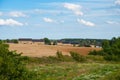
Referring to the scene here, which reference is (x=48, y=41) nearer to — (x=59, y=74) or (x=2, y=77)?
(x=59, y=74)

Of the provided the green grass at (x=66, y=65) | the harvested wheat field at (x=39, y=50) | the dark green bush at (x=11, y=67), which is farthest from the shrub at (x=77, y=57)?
the dark green bush at (x=11, y=67)

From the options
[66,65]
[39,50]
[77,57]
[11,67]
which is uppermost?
[11,67]

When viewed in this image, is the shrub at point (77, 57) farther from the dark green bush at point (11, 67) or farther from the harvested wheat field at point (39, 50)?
the dark green bush at point (11, 67)

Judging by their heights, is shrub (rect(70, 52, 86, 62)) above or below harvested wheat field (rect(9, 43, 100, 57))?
below

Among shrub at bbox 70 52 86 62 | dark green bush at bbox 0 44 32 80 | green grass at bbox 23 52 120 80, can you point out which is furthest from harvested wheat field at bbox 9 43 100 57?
dark green bush at bbox 0 44 32 80

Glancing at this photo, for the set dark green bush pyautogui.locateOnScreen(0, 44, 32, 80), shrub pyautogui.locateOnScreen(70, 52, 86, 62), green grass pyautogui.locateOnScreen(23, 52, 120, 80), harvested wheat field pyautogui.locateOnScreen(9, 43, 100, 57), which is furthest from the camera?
harvested wheat field pyautogui.locateOnScreen(9, 43, 100, 57)

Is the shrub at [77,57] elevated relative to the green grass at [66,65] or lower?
elevated

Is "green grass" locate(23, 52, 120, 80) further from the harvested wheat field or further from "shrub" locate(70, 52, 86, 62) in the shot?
the harvested wheat field

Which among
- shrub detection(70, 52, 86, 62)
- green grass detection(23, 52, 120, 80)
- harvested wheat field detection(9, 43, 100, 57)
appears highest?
harvested wheat field detection(9, 43, 100, 57)

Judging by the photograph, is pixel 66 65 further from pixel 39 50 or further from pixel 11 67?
pixel 11 67

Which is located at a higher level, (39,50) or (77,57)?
(39,50)

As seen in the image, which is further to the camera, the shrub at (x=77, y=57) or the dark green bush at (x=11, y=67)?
the shrub at (x=77, y=57)

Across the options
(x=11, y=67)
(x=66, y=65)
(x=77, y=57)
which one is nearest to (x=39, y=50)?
(x=77, y=57)

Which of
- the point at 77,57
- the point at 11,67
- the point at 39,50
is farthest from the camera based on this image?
the point at 39,50
